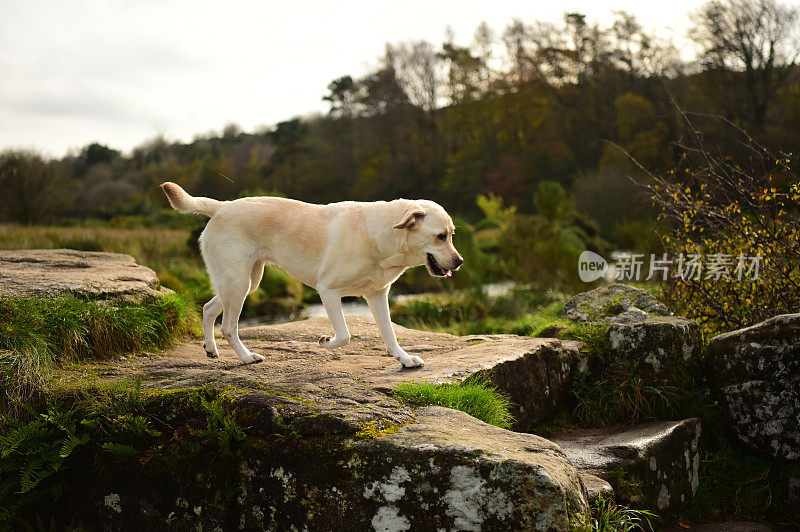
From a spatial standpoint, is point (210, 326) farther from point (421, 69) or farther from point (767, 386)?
point (421, 69)

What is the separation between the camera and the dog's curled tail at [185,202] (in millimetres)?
6098

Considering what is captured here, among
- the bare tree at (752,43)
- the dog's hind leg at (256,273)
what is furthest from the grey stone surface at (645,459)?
the bare tree at (752,43)

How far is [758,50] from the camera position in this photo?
22.1 metres

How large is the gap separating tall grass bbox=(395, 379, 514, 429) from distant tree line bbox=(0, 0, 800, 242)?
12635 mm

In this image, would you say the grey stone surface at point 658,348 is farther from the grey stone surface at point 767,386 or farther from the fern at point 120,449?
A: the fern at point 120,449

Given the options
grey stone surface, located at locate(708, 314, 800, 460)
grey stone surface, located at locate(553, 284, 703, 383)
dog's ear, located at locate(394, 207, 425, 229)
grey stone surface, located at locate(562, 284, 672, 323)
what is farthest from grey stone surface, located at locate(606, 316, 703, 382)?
dog's ear, located at locate(394, 207, 425, 229)

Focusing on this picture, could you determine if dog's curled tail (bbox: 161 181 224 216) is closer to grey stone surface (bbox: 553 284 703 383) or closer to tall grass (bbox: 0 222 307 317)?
grey stone surface (bbox: 553 284 703 383)

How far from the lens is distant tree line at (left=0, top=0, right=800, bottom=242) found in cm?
2180

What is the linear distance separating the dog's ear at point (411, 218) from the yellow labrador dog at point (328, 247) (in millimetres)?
22

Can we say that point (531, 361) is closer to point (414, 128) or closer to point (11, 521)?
point (11, 521)

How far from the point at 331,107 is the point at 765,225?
2968 cm

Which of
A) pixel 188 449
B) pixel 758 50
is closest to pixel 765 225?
pixel 188 449

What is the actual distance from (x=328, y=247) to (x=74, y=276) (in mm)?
3389

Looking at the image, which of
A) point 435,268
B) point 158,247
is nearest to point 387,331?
point 435,268
